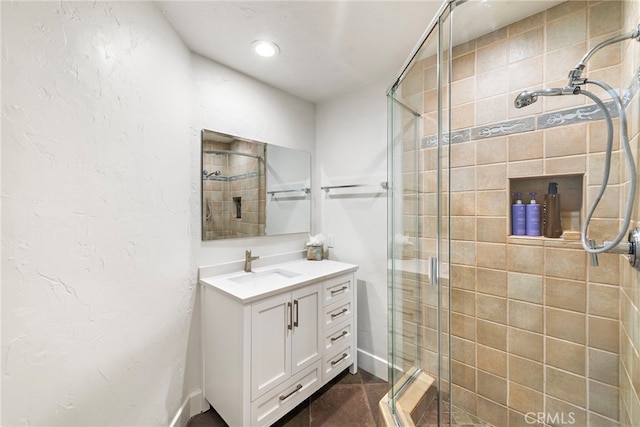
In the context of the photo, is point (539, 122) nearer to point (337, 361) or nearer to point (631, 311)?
point (631, 311)

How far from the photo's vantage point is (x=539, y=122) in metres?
1.27

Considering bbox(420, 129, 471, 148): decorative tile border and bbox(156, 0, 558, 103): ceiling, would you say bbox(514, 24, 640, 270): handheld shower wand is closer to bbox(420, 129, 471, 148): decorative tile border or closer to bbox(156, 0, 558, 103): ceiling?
bbox(420, 129, 471, 148): decorative tile border

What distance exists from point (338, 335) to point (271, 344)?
58cm

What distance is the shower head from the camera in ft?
3.76

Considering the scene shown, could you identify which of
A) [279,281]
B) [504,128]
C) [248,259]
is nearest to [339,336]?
[279,281]

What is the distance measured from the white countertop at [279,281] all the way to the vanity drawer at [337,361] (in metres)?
0.54

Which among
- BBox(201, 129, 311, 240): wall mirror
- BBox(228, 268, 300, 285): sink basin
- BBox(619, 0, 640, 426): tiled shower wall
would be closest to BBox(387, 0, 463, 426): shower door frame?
BBox(619, 0, 640, 426): tiled shower wall

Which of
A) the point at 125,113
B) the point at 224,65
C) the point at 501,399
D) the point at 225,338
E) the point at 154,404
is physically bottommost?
the point at 501,399

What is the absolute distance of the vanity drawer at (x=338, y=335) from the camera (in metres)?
1.72

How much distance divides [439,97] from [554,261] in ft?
3.25

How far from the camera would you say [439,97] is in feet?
4.45

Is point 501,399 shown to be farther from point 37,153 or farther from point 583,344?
point 37,153

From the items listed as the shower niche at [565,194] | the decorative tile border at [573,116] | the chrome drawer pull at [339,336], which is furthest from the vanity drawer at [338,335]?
the decorative tile border at [573,116]

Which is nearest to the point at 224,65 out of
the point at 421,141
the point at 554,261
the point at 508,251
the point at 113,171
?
the point at 113,171
